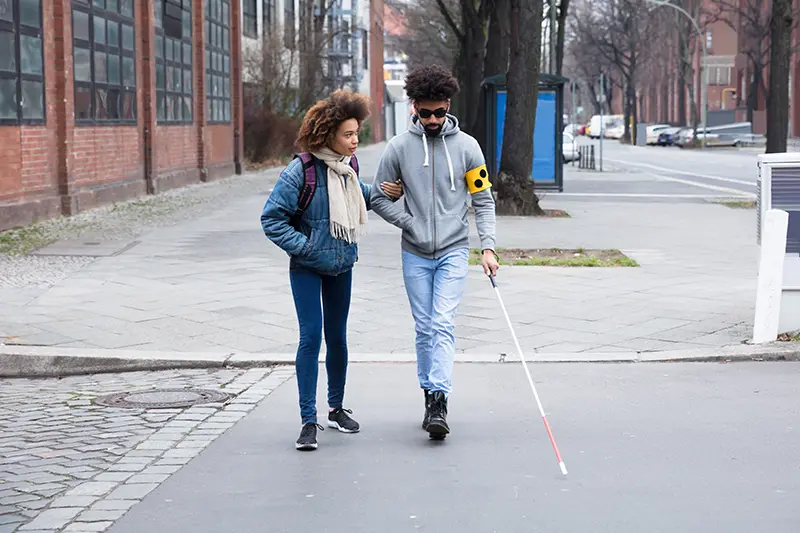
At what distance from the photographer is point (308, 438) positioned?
19.6ft

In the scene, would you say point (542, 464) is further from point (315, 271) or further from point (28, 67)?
point (28, 67)

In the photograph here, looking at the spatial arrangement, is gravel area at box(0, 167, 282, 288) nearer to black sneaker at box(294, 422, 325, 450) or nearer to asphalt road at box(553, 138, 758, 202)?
black sneaker at box(294, 422, 325, 450)

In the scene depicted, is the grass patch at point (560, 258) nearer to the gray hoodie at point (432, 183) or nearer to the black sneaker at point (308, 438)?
the gray hoodie at point (432, 183)

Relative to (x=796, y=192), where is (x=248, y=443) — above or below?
below

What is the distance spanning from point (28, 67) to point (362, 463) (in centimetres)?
1388

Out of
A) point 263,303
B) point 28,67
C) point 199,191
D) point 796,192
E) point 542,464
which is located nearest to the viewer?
point 542,464

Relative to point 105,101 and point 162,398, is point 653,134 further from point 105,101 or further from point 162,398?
point 162,398

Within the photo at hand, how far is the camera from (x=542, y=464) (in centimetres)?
561

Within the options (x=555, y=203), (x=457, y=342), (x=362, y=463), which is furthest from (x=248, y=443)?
(x=555, y=203)

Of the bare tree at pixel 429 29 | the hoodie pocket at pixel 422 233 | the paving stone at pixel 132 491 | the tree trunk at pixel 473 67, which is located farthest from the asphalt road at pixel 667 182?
the paving stone at pixel 132 491

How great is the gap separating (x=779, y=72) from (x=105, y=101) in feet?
40.2

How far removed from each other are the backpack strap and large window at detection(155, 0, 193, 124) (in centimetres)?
2125

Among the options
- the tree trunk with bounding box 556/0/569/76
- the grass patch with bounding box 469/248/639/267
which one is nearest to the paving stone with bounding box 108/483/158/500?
the grass patch with bounding box 469/248/639/267

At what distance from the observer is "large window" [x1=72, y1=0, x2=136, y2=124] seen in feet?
68.0
